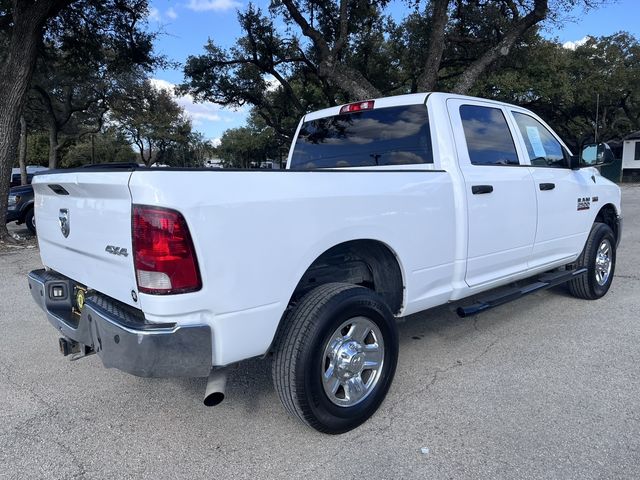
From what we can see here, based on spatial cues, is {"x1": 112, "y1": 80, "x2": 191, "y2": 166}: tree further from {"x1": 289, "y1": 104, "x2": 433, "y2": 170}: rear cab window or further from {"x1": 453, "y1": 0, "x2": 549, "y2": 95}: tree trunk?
{"x1": 289, "y1": 104, "x2": 433, "y2": 170}: rear cab window

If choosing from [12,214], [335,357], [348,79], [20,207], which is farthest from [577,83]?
[335,357]

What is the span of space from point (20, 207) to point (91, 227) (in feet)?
34.3

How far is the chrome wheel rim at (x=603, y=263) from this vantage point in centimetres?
540

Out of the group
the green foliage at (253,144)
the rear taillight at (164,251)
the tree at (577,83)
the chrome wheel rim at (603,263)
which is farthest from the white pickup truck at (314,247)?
the green foliage at (253,144)

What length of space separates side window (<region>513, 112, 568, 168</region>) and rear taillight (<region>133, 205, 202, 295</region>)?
3401mm

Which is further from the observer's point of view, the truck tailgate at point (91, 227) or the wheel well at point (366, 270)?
the wheel well at point (366, 270)

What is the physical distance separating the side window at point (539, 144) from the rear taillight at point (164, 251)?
134 inches

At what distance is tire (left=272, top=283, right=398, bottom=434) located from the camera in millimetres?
2590

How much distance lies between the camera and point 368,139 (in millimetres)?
4062

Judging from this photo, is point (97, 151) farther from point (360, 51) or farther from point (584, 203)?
point (584, 203)

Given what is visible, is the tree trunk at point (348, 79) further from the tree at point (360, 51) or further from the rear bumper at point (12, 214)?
the rear bumper at point (12, 214)

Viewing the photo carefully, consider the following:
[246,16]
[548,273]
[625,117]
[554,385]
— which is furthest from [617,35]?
[554,385]

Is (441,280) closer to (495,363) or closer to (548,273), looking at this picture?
(495,363)

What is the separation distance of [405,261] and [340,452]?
1.23m
